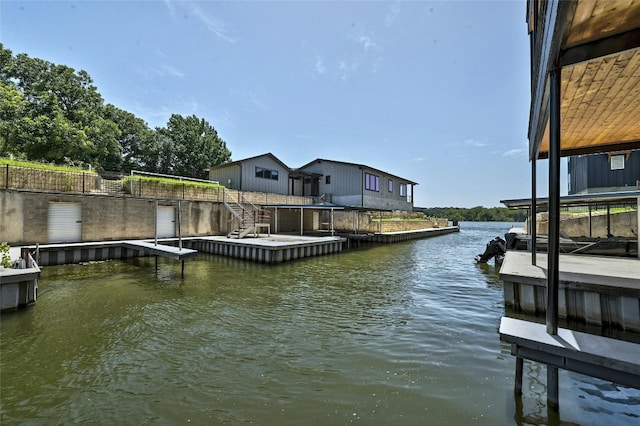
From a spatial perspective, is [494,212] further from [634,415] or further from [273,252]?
[634,415]

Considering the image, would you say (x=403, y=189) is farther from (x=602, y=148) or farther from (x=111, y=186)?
(x=111, y=186)

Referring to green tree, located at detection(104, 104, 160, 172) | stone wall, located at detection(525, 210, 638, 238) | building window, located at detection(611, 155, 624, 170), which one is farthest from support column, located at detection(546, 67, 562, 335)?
green tree, located at detection(104, 104, 160, 172)

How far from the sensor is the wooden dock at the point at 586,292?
18.1ft

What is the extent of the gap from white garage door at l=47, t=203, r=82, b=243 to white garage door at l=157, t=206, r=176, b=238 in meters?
3.77

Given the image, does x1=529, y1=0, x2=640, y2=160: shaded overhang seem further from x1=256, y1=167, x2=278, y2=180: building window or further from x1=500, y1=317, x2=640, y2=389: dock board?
x1=256, y1=167, x2=278, y2=180: building window

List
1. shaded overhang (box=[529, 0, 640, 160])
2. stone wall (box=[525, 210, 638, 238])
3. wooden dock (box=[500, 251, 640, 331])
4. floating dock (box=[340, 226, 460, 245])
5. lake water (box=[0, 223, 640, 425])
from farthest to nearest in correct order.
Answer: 1. floating dock (box=[340, 226, 460, 245])
2. stone wall (box=[525, 210, 638, 238])
3. wooden dock (box=[500, 251, 640, 331])
4. lake water (box=[0, 223, 640, 425])
5. shaded overhang (box=[529, 0, 640, 160])

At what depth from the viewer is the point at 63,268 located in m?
11.9

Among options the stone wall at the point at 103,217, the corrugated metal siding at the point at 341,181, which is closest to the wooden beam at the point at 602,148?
the stone wall at the point at 103,217

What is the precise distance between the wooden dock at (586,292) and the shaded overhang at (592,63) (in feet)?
9.48

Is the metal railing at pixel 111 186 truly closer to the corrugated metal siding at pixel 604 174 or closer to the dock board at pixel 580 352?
the dock board at pixel 580 352

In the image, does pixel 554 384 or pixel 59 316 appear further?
pixel 59 316

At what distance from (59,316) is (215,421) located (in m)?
5.57

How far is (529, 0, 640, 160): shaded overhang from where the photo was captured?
2.80 meters

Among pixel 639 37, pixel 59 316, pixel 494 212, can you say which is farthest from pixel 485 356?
pixel 494 212
